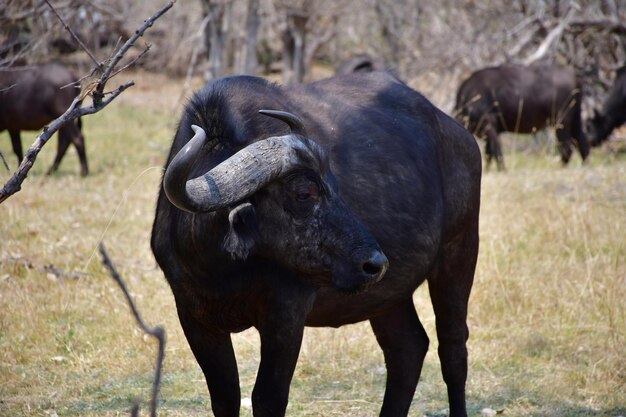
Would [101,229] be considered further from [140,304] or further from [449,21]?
[449,21]

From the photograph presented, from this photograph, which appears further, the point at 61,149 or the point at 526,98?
the point at 526,98

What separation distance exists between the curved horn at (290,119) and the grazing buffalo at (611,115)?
43.6 ft

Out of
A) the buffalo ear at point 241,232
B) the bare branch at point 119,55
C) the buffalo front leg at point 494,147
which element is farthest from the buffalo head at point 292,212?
the buffalo front leg at point 494,147

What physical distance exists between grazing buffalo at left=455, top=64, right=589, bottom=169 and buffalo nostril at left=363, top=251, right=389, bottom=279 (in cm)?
1149

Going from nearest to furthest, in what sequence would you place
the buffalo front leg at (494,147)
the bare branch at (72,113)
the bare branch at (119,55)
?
the bare branch at (119,55) → the bare branch at (72,113) → the buffalo front leg at (494,147)

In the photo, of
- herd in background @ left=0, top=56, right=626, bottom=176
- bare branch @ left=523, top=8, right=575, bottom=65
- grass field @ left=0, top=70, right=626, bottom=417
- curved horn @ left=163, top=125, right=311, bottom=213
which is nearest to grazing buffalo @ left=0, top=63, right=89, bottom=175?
herd in background @ left=0, top=56, right=626, bottom=176

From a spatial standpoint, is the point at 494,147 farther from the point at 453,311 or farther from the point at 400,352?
the point at 400,352

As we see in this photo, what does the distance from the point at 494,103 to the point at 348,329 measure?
327 inches

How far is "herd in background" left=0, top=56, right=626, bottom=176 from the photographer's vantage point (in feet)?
45.8

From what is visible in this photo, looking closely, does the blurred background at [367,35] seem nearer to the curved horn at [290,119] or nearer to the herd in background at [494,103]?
the herd in background at [494,103]

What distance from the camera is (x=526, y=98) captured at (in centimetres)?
1480

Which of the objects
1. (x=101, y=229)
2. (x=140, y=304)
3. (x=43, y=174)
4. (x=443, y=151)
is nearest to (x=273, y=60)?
(x=43, y=174)

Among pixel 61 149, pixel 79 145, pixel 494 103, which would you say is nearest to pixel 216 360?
pixel 79 145

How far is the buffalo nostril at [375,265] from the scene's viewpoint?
3.44 metres
